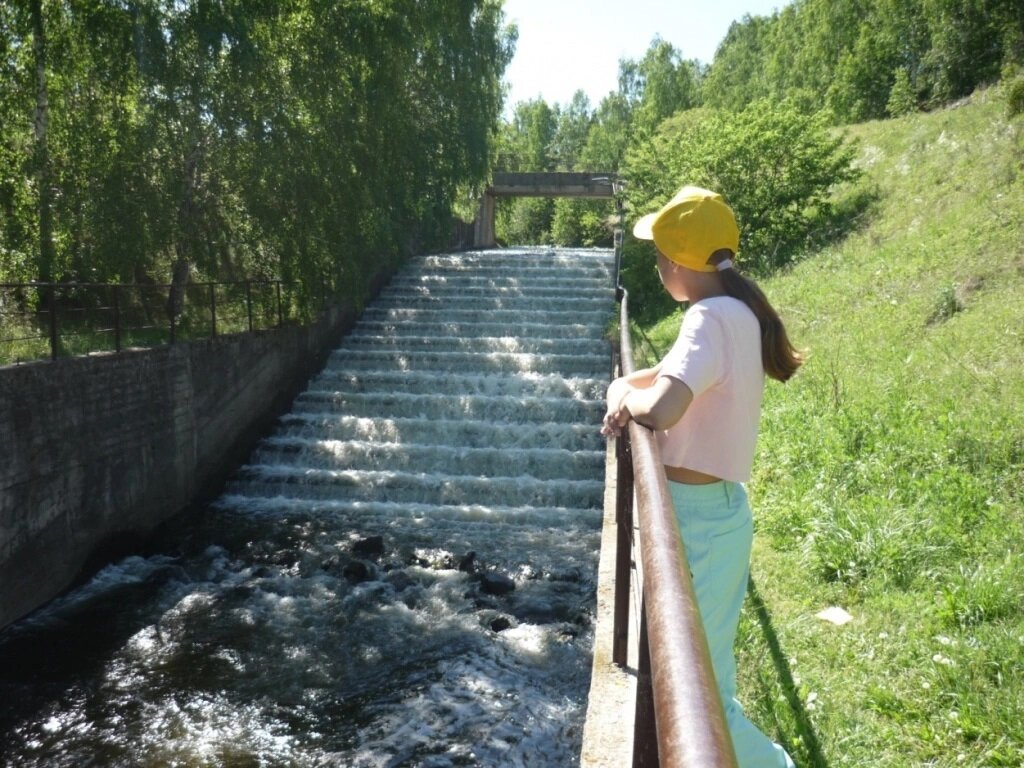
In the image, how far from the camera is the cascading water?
697 cm

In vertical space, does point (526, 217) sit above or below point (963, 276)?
above

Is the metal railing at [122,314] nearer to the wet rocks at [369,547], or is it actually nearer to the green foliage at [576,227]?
the wet rocks at [369,547]

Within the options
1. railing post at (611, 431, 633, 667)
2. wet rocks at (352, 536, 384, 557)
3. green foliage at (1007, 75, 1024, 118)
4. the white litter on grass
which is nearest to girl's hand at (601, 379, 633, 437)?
railing post at (611, 431, 633, 667)

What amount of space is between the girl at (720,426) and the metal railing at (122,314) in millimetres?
8864

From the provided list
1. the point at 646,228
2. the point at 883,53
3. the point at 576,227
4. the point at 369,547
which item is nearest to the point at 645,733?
the point at 646,228

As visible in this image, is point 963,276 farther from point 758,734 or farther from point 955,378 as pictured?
point 758,734

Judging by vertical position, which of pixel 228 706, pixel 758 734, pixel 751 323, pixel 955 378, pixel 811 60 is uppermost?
pixel 811 60

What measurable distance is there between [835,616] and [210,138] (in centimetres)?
1267

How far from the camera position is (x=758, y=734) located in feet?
8.25

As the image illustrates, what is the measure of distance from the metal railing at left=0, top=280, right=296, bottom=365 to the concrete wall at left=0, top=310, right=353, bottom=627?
445 millimetres

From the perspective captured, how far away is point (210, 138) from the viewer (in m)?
13.9

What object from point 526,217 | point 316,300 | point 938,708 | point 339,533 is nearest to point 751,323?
point 938,708

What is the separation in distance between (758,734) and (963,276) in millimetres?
11616

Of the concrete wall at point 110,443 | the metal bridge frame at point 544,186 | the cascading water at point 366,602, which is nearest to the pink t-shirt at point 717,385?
the cascading water at point 366,602
